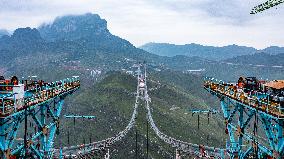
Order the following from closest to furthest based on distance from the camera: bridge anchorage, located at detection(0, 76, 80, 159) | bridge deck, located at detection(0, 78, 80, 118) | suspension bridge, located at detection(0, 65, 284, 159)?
1. bridge anchorage, located at detection(0, 76, 80, 159)
2. bridge deck, located at detection(0, 78, 80, 118)
3. suspension bridge, located at detection(0, 65, 284, 159)

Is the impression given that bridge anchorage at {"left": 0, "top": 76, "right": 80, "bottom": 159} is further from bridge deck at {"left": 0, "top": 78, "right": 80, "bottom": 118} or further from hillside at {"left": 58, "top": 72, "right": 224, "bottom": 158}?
hillside at {"left": 58, "top": 72, "right": 224, "bottom": 158}

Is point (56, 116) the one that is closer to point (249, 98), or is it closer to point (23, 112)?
point (23, 112)

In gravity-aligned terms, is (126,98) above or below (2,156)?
below

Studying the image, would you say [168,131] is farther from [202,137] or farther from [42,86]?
[42,86]

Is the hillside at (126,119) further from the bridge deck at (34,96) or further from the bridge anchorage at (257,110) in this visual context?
the bridge anchorage at (257,110)

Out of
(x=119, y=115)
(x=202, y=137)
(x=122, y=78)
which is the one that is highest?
(x=122, y=78)

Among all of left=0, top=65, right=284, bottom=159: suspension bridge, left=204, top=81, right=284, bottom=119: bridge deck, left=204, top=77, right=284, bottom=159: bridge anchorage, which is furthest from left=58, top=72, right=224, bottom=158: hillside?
left=204, top=77, right=284, bottom=159: bridge anchorage

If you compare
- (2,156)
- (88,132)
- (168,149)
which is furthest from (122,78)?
(2,156)

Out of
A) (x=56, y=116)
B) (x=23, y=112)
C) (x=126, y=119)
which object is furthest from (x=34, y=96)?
(x=126, y=119)
